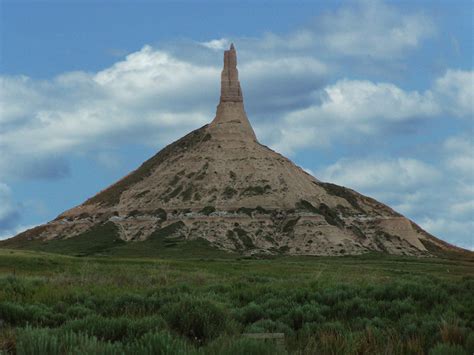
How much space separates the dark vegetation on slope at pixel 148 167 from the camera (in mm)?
141125

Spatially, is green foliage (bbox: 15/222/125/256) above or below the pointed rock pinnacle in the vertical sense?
below

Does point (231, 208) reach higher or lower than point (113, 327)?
higher

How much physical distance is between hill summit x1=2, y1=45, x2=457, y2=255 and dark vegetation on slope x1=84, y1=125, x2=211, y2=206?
1.07 ft

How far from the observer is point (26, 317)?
691 inches

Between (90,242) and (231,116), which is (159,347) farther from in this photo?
(231,116)

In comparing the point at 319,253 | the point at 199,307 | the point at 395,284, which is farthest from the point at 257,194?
the point at 199,307

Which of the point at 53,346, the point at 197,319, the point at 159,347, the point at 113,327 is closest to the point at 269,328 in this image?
the point at 197,319

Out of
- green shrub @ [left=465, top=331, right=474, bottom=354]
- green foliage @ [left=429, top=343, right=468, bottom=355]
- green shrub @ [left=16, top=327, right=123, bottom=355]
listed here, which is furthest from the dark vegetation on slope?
green shrub @ [left=16, top=327, right=123, bottom=355]

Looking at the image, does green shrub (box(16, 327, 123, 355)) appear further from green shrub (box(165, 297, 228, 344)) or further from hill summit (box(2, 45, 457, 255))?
hill summit (box(2, 45, 457, 255))

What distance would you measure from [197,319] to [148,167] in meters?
134

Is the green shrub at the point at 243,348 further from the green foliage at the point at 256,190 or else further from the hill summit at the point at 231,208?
the green foliage at the point at 256,190

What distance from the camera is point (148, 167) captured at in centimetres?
14825

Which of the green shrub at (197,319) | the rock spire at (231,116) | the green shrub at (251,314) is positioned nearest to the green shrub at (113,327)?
the green shrub at (197,319)

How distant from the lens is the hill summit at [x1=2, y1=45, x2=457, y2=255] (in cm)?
11512
